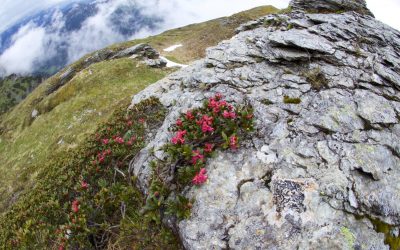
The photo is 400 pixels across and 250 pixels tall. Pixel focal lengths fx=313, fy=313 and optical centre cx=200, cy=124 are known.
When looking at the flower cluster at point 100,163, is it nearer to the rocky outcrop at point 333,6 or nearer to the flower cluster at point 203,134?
the flower cluster at point 203,134

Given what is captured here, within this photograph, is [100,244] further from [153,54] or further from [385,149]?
[153,54]

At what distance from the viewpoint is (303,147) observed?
35.4 feet

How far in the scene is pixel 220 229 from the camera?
359 inches

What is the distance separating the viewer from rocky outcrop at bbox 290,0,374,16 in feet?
82.5

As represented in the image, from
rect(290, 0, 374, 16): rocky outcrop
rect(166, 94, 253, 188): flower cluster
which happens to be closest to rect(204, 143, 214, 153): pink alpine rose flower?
rect(166, 94, 253, 188): flower cluster

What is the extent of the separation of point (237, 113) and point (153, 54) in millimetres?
46948

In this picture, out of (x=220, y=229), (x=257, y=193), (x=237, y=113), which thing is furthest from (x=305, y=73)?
(x=220, y=229)

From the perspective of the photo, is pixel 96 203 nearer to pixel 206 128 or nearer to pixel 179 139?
pixel 179 139

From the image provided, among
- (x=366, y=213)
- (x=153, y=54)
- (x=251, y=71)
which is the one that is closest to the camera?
(x=366, y=213)

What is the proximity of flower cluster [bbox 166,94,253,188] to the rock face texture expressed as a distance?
456 mm

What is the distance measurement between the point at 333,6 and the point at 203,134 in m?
20.1

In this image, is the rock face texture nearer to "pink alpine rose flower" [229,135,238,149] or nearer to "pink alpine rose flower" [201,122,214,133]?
"pink alpine rose flower" [229,135,238,149]

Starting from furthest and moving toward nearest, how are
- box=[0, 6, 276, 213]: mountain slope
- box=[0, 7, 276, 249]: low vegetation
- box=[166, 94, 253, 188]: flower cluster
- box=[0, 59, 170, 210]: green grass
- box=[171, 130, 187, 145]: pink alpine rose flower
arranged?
box=[0, 59, 170, 210]: green grass → box=[0, 6, 276, 213]: mountain slope → box=[171, 130, 187, 145]: pink alpine rose flower → box=[166, 94, 253, 188]: flower cluster → box=[0, 7, 276, 249]: low vegetation

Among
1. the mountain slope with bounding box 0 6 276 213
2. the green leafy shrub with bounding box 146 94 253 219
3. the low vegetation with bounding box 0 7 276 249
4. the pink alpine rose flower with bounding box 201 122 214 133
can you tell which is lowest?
the mountain slope with bounding box 0 6 276 213
